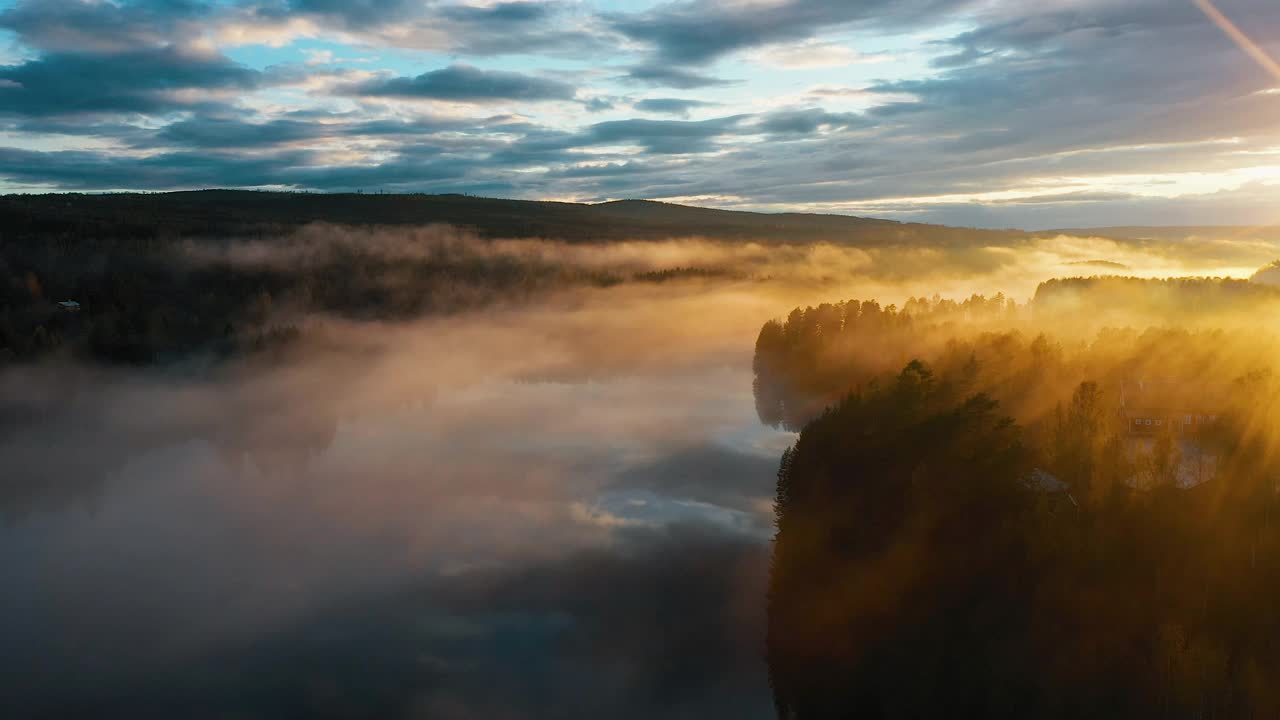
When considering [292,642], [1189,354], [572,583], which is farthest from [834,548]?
[292,642]

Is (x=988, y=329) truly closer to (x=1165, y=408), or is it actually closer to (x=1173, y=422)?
(x=1165, y=408)

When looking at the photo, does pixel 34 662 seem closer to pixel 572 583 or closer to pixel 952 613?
pixel 572 583

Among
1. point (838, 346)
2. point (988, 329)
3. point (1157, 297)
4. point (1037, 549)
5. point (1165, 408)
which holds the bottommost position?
point (838, 346)

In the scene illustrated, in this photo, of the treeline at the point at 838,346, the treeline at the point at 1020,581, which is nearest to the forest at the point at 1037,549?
the treeline at the point at 1020,581

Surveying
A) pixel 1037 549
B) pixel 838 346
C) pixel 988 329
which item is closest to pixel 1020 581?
pixel 1037 549

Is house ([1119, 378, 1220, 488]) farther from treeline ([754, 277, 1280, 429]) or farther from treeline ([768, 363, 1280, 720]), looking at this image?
treeline ([754, 277, 1280, 429])
